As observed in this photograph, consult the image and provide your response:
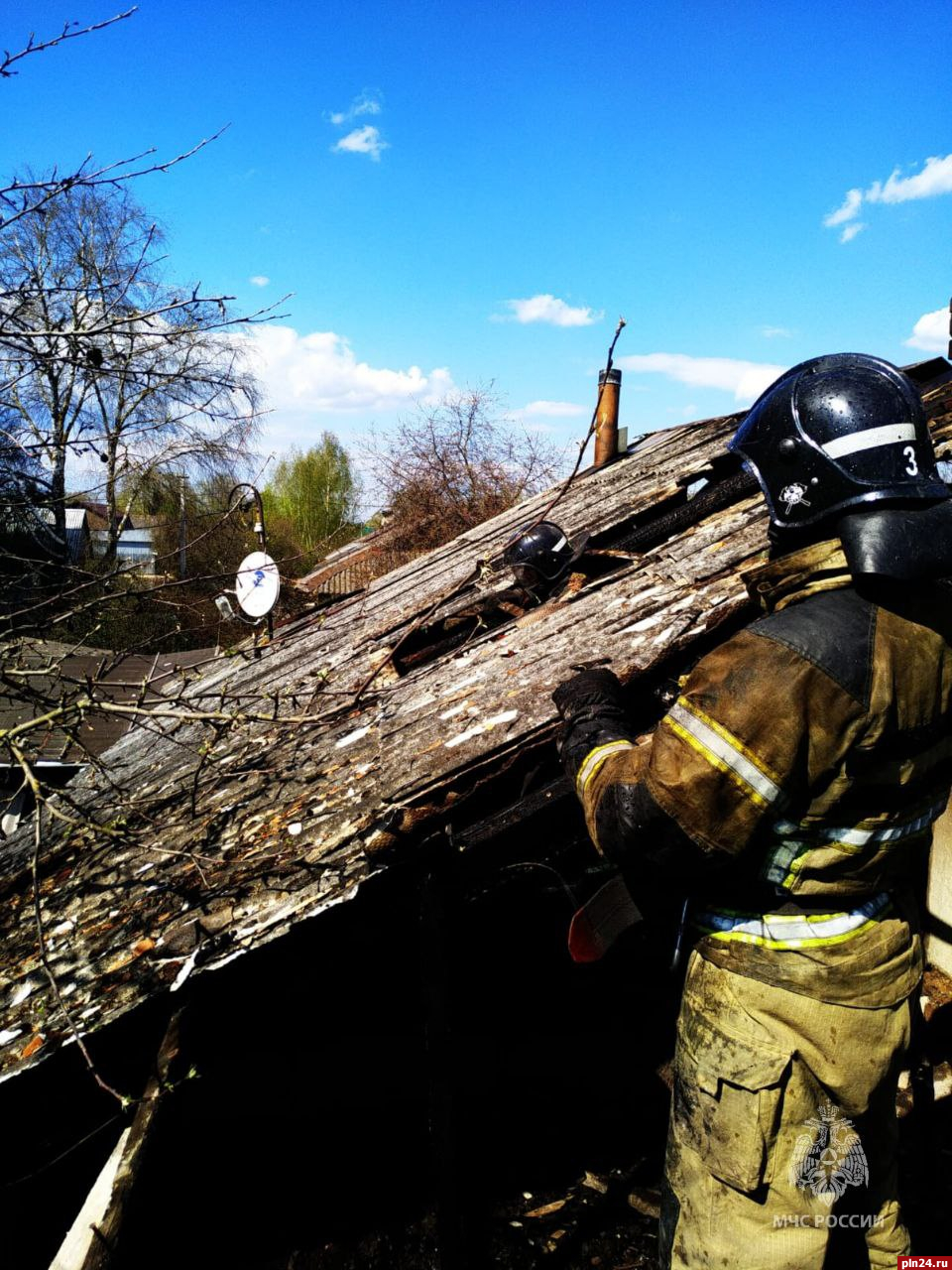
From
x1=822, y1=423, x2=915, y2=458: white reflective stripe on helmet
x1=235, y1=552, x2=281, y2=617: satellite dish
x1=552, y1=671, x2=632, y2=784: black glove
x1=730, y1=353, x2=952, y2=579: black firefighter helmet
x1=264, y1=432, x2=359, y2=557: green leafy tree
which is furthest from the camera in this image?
x1=264, y1=432, x2=359, y2=557: green leafy tree

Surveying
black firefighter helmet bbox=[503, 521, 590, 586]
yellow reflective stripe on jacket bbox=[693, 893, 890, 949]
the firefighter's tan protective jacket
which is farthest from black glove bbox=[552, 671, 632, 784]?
black firefighter helmet bbox=[503, 521, 590, 586]

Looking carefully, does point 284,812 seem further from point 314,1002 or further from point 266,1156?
point 266,1156

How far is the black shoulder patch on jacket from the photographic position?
1.49 meters

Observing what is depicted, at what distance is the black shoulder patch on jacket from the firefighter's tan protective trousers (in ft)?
2.60

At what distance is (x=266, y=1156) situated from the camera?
134 inches

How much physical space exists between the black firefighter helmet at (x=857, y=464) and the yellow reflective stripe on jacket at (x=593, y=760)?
0.72 metres

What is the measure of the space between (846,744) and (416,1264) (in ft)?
9.71

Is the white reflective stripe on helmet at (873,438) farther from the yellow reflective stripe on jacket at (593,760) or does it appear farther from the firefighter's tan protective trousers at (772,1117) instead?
the firefighter's tan protective trousers at (772,1117)

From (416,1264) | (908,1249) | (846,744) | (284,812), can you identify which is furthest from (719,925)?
(416,1264)

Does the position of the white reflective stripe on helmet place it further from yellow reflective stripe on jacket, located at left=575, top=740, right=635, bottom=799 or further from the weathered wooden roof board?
the weathered wooden roof board

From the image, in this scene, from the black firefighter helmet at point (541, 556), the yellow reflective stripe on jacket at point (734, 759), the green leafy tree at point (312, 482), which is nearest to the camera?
the yellow reflective stripe on jacket at point (734, 759)

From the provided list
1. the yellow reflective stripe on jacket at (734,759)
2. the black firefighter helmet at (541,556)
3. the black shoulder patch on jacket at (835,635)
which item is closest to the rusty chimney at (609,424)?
the black firefighter helmet at (541,556)

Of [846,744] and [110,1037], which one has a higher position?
[846,744]

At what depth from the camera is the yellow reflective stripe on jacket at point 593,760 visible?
185 centimetres
